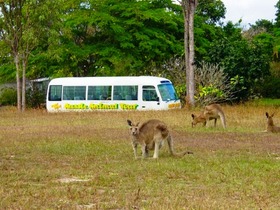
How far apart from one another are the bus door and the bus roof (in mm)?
324

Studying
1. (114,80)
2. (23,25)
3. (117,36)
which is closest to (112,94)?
(114,80)

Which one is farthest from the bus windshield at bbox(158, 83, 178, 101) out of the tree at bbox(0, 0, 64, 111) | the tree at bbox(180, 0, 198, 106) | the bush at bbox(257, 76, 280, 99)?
the bush at bbox(257, 76, 280, 99)

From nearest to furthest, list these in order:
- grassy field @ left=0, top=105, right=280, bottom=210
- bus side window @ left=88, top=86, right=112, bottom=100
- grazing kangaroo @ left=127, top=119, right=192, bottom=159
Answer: grassy field @ left=0, top=105, right=280, bottom=210, grazing kangaroo @ left=127, top=119, right=192, bottom=159, bus side window @ left=88, top=86, right=112, bottom=100

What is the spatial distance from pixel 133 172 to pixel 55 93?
2644 cm

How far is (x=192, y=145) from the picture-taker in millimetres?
16031

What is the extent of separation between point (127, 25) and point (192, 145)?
24546 millimetres

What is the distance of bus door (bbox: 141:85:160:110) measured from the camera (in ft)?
111

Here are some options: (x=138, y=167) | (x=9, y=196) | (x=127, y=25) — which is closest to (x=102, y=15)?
(x=127, y=25)

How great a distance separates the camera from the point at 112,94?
35719mm

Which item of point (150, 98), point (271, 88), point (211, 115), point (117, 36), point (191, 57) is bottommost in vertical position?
point (211, 115)

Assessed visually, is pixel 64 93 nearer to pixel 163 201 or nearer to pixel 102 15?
pixel 102 15

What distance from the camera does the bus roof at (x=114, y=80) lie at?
3434 centimetres

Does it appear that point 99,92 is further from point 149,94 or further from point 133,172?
point 133,172

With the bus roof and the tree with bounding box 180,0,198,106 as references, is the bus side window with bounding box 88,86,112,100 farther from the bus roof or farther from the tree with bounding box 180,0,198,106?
the tree with bounding box 180,0,198,106
